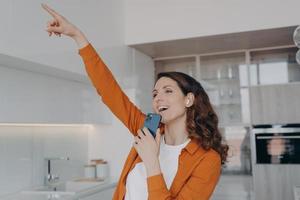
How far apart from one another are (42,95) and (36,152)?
489 mm

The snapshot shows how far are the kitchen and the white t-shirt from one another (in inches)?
37.9

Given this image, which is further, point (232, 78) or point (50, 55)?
point (232, 78)

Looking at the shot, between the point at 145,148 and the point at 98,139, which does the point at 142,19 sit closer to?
the point at 98,139

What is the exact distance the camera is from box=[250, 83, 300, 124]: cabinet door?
10.7ft

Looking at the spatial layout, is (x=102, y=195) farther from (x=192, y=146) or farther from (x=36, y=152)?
(x=192, y=146)

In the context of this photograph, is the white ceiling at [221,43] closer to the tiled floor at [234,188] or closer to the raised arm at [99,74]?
the tiled floor at [234,188]

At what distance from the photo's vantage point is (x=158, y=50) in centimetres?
338

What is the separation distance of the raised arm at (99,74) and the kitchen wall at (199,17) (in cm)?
163

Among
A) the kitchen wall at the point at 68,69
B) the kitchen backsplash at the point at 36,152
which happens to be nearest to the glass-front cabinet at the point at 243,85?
the kitchen wall at the point at 68,69

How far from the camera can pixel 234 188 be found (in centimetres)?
328

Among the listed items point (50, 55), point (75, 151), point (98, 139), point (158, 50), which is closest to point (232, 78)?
point (158, 50)

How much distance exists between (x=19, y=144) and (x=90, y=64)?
1359 mm

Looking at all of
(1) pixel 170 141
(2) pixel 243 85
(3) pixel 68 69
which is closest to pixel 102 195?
(3) pixel 68 69

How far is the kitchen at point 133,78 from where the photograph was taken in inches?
81.1
